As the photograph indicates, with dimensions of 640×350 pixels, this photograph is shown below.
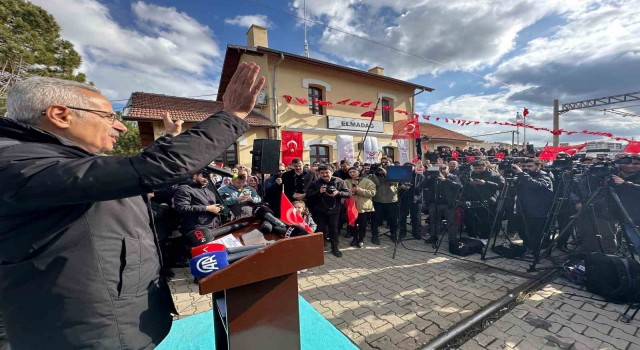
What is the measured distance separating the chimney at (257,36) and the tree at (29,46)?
906cm

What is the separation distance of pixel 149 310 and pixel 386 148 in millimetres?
16148

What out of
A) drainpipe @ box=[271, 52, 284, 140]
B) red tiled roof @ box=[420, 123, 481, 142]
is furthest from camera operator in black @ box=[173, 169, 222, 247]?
red tiled roof @ box=[420, 123, 481, 142]

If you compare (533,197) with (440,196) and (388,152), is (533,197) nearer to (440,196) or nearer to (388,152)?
(440,196)

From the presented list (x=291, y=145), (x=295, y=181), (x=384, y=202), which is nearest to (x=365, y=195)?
(x=384, y=202)

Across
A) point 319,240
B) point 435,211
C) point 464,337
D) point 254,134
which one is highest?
point 254,134

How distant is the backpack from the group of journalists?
26.2 inches

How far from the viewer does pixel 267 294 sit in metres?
1.36

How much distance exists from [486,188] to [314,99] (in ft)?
33.8

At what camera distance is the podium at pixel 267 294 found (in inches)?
48.2

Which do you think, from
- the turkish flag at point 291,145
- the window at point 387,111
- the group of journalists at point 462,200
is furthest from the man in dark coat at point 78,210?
the window at point 387,111

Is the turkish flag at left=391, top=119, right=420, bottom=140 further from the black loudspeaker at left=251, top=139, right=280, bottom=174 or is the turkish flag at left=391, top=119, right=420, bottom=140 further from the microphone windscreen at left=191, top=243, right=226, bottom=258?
the microphone windscreen at left=191, top=243, right=226, bottom=258

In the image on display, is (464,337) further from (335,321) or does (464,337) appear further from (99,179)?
(99,179)

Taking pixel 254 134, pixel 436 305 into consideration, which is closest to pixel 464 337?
pixel 436 305

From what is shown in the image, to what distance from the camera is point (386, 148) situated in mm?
16406
